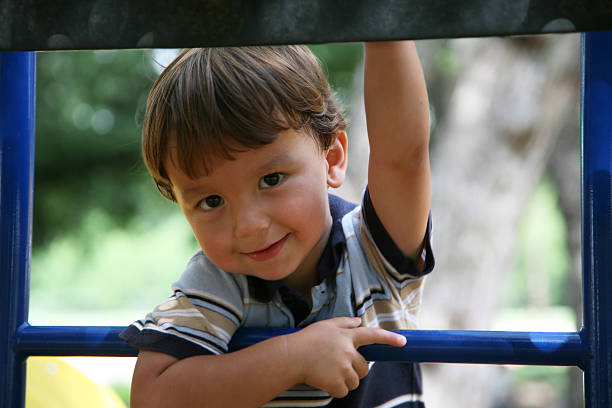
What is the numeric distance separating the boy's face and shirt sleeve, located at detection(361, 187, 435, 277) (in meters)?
0.08

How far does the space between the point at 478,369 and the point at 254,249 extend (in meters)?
3.56

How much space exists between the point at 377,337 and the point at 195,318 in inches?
11.4

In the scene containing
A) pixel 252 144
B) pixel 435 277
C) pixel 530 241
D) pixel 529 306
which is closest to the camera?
pixel 252 144

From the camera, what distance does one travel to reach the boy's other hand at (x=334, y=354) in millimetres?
891

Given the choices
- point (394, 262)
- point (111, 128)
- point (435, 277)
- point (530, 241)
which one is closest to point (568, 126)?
point (435, 277)

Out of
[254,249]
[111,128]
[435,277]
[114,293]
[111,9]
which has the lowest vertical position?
[254,249]

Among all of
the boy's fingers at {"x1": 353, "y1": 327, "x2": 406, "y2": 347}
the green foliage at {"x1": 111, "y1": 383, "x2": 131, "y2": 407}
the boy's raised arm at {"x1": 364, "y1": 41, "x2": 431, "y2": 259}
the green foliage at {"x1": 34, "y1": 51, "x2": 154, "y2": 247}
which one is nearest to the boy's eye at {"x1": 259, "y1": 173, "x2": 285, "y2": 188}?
the boy's raised arm at {"x1": 364, "y1": 41, "x2": 431, "y2": 259}

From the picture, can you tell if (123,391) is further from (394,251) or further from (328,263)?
(394,251)

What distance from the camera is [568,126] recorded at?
6.70 meters

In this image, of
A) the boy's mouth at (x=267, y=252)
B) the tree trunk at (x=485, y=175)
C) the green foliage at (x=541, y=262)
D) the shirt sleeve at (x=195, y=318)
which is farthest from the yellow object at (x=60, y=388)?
the green foliage at (x=541, y=262)

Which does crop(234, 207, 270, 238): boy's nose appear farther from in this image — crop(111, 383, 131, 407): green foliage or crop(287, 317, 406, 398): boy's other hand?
crop(111, 383, 131, 407): green foliage

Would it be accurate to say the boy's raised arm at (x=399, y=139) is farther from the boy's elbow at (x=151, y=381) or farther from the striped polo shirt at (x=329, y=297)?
the boy's elbow at (x=151, y=381)

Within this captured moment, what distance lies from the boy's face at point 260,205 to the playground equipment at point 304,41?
0.40 feet

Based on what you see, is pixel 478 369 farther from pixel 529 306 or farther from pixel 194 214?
pixel 529 306
